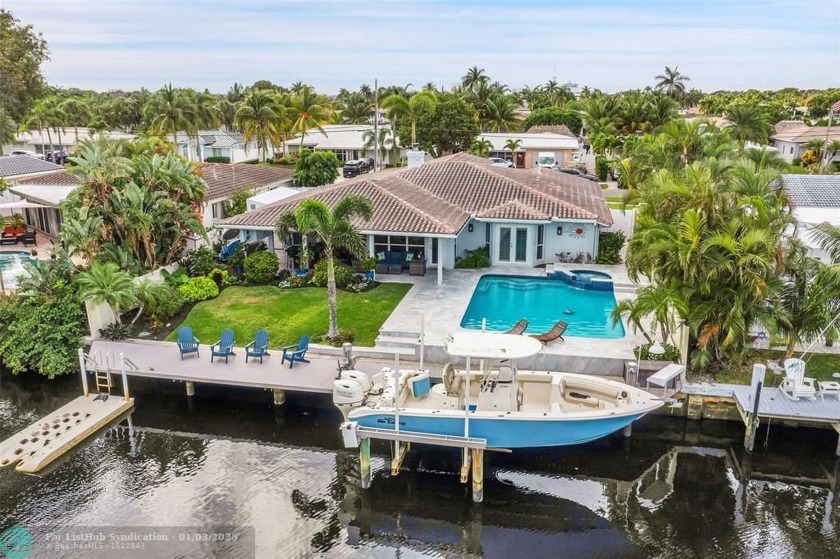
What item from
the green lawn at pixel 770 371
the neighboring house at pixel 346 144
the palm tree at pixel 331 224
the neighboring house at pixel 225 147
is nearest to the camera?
the green lawn at pixel 770 371

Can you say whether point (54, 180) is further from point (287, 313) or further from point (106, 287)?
point (287, 313)

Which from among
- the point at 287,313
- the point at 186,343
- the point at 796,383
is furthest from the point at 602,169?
the point at 186,343

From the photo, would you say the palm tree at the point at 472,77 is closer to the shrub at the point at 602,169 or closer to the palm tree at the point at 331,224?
Answer: the shrub at the point at 602,169

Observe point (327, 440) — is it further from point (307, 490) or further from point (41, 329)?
point (41, 329)

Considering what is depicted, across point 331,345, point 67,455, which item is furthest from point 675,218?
point 67,455

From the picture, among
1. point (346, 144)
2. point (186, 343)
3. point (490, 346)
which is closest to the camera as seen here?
point (490, 346)

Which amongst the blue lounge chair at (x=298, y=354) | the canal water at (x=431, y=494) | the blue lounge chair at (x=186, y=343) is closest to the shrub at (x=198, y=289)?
the blue lounge chair at (x=186, y=343)

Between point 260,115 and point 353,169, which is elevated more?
point 260,115

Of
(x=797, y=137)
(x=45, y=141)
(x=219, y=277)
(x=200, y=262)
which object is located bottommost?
(x=219, y=277)
